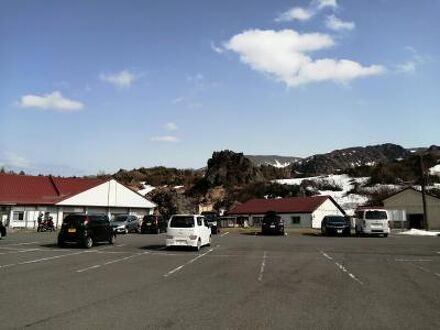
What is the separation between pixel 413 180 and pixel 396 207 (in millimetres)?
38224

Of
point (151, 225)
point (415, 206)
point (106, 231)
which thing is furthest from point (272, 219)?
point (415, 206)

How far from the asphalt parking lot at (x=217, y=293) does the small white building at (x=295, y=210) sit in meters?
51.8

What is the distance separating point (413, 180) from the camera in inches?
4112

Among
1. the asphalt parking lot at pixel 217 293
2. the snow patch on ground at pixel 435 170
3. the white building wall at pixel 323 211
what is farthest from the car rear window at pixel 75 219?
the snow patch on ground at pixel 435 170

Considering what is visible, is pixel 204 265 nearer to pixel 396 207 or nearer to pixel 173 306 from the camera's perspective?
pixel 173 306

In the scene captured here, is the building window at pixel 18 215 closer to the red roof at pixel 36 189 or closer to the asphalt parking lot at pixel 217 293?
the red roof at pixel 36 189

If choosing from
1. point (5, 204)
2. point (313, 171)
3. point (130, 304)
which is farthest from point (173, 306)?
point (313, 171)

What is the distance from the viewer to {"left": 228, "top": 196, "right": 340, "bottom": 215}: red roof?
2835 inches

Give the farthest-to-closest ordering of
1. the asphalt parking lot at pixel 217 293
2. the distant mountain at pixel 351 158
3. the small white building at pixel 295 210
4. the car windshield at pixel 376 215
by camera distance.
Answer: the distant mountain at pixel 351 158
the small white building at pixel 295 210
the car windshield at pixel 376 215
the asphalt parking lot at pixel 217 293

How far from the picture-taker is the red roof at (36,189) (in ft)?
189

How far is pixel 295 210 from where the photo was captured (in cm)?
7250

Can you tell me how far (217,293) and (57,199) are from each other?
5190cm

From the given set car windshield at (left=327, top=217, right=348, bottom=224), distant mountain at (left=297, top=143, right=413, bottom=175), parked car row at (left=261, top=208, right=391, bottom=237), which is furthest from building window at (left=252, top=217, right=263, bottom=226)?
distant mountain at (left=297, top=143, right=413, bottom=175)

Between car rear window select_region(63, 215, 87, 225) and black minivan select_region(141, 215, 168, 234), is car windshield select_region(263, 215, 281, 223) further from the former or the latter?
car rear window select_region(63, 215, 87, 225)
